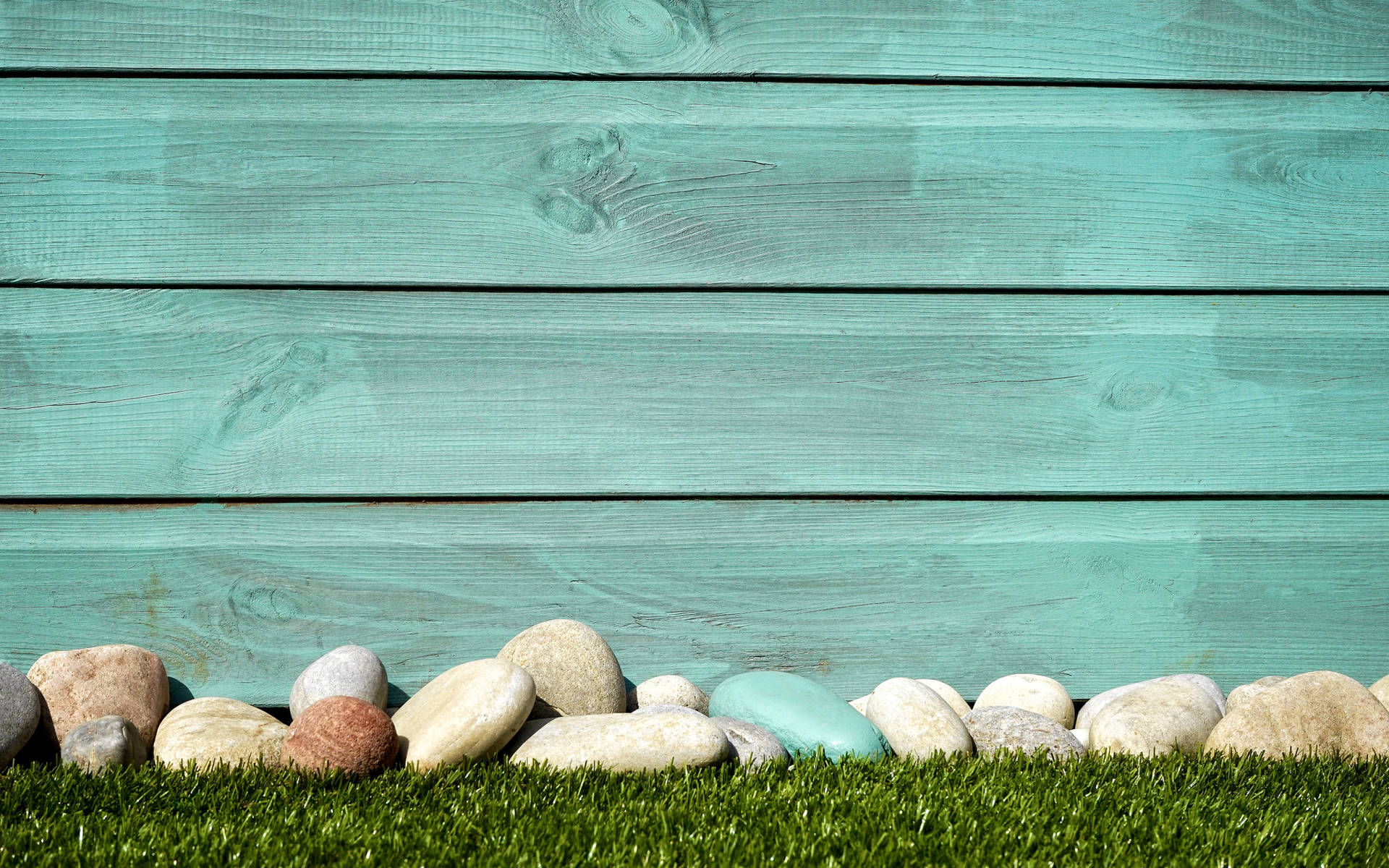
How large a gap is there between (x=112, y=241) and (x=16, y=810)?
3.92ft

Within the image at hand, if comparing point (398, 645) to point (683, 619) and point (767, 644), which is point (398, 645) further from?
point (767, 644)

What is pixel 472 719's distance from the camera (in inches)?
63.3

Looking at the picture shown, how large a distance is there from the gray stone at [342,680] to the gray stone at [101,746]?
0.29 m

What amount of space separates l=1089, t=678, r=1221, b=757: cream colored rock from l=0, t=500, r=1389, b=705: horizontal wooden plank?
0.21 metres

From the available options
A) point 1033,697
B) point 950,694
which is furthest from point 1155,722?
point 950,694

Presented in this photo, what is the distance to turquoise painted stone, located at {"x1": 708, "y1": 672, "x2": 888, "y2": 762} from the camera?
67.0 inches

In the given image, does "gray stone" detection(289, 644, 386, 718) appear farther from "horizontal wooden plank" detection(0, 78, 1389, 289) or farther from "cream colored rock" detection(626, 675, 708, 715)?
"horizontal wooden plank" detection(0, 78, 1389, 289)

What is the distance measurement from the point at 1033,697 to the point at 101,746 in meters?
1.85

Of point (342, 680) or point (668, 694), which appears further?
point (668, 694)

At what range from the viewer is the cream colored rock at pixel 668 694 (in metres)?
1.94

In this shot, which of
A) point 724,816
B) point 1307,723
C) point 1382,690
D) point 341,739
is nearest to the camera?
point 724,816

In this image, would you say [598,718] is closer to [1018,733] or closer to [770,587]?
[770,587]

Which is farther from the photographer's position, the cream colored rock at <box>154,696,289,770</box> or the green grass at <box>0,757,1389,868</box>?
the cream colored rock at <box>154,696,289,770</box>

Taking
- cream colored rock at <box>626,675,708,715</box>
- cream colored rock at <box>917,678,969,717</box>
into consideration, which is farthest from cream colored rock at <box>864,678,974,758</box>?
cream colored rock at <box>626,675,708,715</box>
